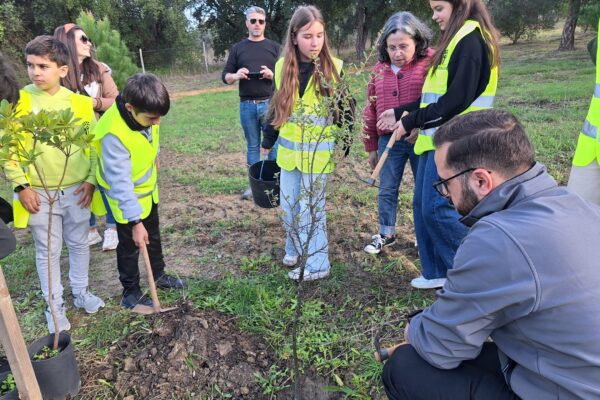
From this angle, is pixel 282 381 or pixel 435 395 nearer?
pixel 435 395

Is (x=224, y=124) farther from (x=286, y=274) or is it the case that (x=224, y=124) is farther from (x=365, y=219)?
(x=286, y=274)

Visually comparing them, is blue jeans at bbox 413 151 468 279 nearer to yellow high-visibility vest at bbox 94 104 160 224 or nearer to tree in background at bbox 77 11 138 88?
yellow high-visibility vest at bbox 94 104 160 224

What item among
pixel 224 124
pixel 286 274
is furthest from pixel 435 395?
pixel 224 124

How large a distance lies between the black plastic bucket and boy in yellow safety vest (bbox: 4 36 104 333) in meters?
1.07

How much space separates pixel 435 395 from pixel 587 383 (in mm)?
499

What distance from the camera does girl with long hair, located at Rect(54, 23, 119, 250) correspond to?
349 centimetres

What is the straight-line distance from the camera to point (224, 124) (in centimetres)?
959

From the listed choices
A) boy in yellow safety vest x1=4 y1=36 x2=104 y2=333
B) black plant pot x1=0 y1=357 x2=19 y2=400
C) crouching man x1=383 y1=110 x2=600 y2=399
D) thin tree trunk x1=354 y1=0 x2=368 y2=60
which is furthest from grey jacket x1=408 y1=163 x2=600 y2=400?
thin tree trunk x1=354 y1=0 x2=368 y2=60

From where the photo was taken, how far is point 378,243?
136 inches

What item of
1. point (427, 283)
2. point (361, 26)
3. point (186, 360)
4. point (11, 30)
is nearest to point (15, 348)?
point (186, 360)

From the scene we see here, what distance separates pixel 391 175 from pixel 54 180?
2228 millimetres

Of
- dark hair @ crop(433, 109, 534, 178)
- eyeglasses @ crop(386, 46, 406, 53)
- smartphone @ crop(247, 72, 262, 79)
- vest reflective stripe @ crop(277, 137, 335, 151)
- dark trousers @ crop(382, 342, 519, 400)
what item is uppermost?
eyeglasses @ crop(386, 46, 406, 53)

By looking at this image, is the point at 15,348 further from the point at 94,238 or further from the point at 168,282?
the point at 94,238

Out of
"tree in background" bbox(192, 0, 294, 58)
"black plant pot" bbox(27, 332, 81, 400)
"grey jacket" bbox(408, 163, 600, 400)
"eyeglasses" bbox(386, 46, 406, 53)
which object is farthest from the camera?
"tree in background" bbox(192, 0, 294, 58)
